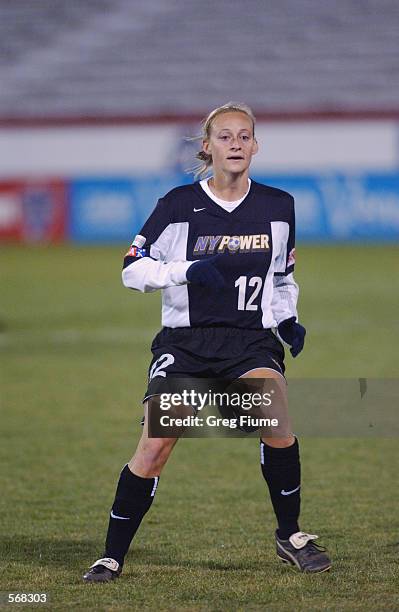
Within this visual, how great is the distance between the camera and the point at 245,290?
520 cm

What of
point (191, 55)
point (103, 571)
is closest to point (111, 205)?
point (191, 55)

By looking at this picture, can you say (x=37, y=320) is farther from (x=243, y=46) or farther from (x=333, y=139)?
(x=243, y=46)

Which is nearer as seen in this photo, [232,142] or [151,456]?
[151,456]

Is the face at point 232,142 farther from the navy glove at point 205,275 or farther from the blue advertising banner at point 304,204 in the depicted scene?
the blue advertising banner at point 304,204

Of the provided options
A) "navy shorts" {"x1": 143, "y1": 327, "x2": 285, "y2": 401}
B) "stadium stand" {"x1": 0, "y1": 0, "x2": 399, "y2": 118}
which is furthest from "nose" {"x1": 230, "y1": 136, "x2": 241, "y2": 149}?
"stadium stand" {"x1": 0, "y1": 0, "x2": 399, "y2": 118}

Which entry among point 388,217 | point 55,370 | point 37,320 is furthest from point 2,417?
point 388,217

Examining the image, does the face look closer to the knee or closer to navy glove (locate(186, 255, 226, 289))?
navy glove (locate(186, 255, 226, 289))

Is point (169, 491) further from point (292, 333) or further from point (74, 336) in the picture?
point (74, 336)

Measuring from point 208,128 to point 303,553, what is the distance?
1.85 metres

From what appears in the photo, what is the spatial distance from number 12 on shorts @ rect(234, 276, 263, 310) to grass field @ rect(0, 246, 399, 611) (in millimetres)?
1127

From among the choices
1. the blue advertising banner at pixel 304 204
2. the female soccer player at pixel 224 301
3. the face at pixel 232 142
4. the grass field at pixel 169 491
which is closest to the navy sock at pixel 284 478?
the female soccer player at pixel 224 301

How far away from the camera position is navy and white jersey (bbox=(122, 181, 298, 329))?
518cm

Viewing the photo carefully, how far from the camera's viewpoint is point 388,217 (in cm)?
2814

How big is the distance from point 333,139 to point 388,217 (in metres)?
5.05
